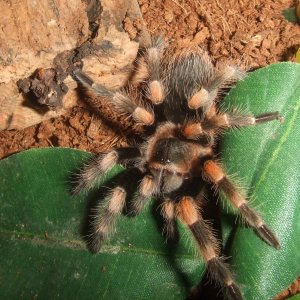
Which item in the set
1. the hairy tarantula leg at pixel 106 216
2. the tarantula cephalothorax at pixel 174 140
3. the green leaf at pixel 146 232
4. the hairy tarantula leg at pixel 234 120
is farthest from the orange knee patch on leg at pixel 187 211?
the hairy tarantula leg at pixel 234 120

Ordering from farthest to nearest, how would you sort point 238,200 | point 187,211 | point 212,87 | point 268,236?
point 212,87
point 187,211
point 238,200
point 268,236

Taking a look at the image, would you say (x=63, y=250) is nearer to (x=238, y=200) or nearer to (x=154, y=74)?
(x=238, y=200)

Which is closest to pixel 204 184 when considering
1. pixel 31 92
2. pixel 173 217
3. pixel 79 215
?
pixel 173 217

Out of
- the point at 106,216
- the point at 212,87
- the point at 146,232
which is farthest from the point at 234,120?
the point at 106,216

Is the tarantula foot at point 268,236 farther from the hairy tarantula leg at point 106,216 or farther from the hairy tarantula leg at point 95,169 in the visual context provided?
the hairy tarantula leg at point 95,169

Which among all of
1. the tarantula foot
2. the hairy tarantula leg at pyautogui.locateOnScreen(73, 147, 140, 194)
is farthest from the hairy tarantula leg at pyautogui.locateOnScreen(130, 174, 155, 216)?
the tarantula foot

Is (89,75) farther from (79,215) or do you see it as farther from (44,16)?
(79,215)
